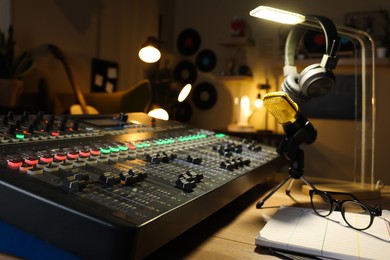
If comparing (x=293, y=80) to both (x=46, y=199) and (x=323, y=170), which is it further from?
(x=323, y=170)

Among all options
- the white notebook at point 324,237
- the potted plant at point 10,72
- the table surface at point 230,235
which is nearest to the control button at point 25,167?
the table surface at point 230,235

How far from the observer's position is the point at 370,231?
0.56m

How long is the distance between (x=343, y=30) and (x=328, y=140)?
3075 mm

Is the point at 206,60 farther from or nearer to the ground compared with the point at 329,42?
farther from the ground

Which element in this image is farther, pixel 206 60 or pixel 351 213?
pixel 206 60

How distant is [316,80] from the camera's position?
68 centimetres

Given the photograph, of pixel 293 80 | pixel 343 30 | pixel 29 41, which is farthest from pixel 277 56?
pixel 293 80

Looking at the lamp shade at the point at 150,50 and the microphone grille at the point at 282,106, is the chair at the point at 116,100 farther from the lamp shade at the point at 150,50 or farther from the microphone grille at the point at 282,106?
the microphone grille at the point at 282,106

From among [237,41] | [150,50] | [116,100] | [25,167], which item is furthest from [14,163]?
[237,41]

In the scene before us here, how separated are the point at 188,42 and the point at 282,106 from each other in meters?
4.02

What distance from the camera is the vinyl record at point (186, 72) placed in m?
4.50

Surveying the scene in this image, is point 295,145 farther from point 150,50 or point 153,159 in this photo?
point 150,50

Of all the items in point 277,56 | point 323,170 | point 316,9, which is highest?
point 316,9

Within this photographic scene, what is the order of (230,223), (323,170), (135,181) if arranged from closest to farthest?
(135,181) < (230,223) < (323,170)
